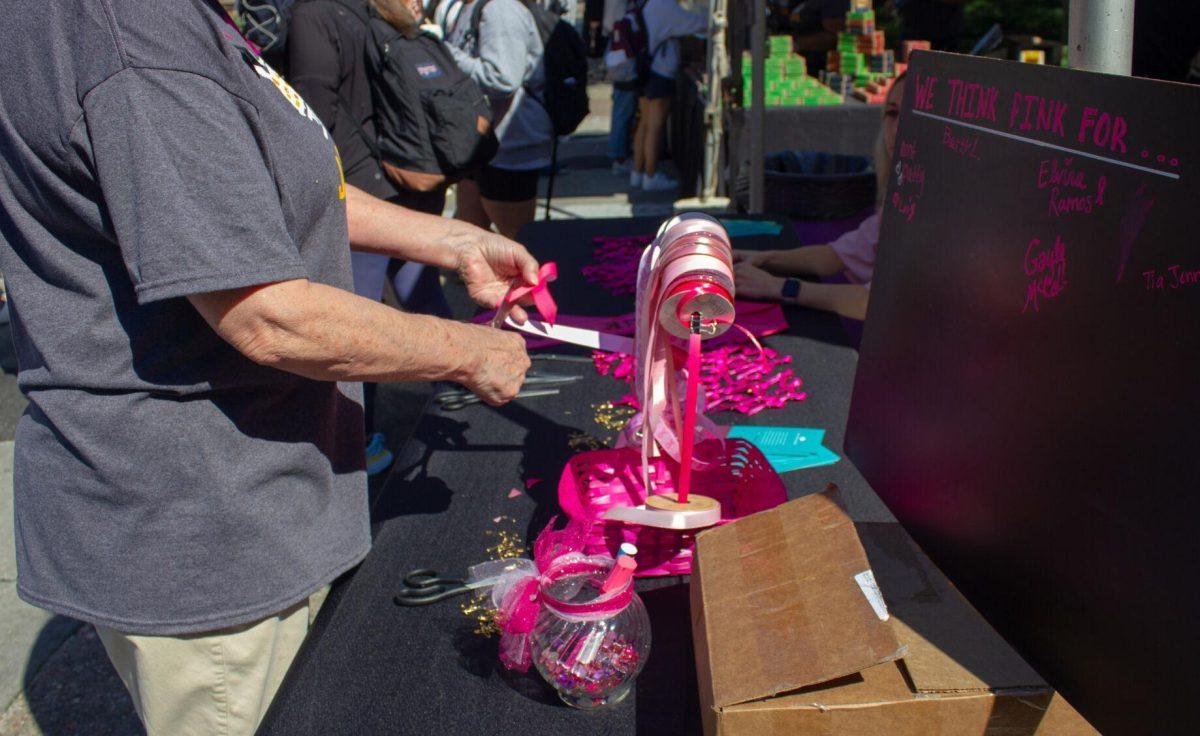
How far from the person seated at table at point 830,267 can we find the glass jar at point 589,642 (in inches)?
54.0

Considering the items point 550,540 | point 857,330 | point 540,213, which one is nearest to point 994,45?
point 857,330

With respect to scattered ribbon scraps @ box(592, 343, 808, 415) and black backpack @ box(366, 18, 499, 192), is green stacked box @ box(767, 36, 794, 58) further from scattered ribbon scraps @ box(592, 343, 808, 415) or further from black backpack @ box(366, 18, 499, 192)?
scattered ribbon scraps @ box(592, 343, 808, 415)

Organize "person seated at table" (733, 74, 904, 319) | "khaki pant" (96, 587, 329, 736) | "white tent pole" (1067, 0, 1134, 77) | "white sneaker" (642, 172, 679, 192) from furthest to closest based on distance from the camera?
"white sneaker" (642, 172, 679, 192) → "person seated at table" (733, 74, 904, 319) → "khaki pant" (96, 587, 329, 736) → "white tent pole" (1067, 0, 1134, 77)

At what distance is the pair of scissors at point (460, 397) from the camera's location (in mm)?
1800

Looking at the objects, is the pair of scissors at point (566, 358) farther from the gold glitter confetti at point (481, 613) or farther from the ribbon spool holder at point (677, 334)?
the gold glitter confetti at point (481, 613)

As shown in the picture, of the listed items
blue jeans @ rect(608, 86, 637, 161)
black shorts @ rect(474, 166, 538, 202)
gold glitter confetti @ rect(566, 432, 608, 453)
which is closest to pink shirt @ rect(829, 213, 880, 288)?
gold glitter confetti @ rect(566, 432, 608, 453)

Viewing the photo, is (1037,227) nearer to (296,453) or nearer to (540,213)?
(296,453)

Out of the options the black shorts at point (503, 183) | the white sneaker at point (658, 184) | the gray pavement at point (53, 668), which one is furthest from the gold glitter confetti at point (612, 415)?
the white sneaker at point (658, 184)

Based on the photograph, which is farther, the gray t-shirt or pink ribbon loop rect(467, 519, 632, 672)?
pink ribbon loop rect(467, 519, 632, 672)

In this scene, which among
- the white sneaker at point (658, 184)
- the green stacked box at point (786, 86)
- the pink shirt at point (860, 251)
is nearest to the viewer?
the pink shirt at point (860, 251)

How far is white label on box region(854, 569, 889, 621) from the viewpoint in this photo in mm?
799

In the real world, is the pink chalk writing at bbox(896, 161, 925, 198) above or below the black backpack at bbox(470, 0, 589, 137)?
above

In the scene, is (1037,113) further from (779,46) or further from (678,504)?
(779,46)

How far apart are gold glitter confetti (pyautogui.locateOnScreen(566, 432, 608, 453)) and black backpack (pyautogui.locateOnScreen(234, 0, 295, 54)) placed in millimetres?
1659
